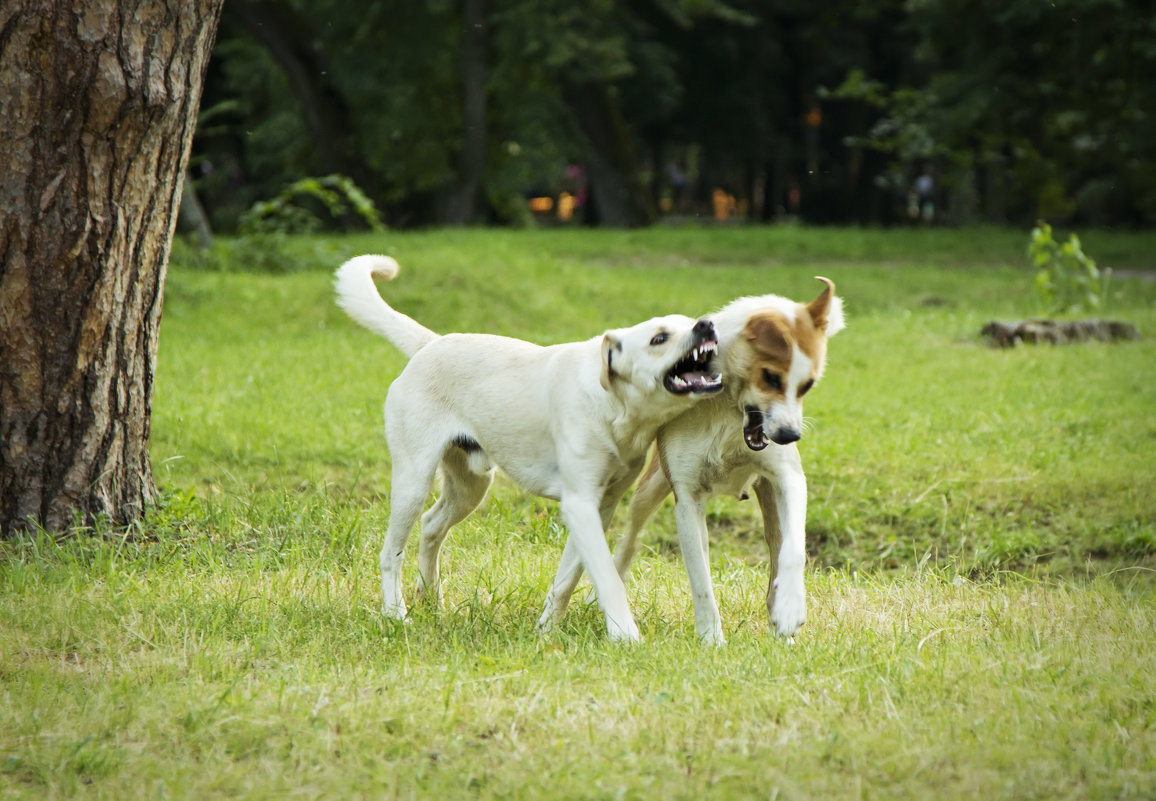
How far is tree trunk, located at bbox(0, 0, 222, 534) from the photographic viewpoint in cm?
538

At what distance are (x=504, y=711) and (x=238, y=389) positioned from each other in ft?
19.6

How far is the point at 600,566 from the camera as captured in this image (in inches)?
179

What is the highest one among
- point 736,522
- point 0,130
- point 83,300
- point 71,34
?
point 71,34

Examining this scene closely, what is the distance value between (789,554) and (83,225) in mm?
3445

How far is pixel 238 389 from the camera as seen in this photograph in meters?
9.25

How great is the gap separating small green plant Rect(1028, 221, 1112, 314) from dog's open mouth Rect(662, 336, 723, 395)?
28.2ft

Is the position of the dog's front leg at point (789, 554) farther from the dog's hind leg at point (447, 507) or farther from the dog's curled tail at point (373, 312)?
the dog's curled tail at point (373, 312)

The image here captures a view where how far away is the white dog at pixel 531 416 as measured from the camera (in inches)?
175

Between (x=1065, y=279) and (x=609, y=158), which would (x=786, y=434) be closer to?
(x=1065, y=279)

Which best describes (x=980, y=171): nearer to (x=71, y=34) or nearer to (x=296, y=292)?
(x=296, y=292)

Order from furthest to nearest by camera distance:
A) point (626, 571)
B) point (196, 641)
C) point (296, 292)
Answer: point (296, 292), point (626, 571), point (196, 641)

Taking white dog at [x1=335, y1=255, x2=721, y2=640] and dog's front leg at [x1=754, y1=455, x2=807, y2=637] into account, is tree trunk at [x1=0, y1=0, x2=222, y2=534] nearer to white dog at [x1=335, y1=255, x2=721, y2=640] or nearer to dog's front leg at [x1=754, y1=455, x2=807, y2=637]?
white dog at [x1=335, y1=255, x2=721, y2=640]

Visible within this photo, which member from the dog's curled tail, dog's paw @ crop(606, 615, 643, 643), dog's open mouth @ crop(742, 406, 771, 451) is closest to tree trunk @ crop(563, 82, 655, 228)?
the dog's curled tail

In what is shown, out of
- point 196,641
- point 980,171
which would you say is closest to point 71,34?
point 196,641
